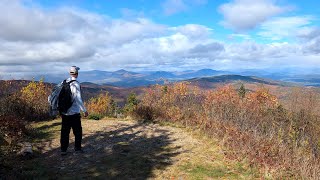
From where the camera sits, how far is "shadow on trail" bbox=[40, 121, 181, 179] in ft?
23.9

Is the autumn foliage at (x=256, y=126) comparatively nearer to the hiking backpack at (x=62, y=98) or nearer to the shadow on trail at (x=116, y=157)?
the shadow on trail at (x=116, y=157)

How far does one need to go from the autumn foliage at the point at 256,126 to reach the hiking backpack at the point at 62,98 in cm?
468

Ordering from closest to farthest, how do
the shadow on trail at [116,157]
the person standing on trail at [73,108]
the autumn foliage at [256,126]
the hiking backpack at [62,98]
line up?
the shadow on trail at [116,157], the autumn foliage at [256,126], the hiking backpack at [62,98], the person standing on trail at [73,108]

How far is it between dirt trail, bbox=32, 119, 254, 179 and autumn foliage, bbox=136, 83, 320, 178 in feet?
2.09

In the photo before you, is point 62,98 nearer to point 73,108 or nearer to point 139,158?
point 73,108

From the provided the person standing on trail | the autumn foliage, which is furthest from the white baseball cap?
the autumn foliage

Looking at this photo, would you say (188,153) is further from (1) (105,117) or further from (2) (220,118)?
(1) (105,117)

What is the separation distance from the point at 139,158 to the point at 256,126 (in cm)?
410

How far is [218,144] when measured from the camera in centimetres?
1001

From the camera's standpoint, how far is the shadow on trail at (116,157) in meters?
7.28

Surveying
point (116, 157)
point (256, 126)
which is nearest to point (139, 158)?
point (116, 157)

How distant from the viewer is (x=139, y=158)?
845 centimetres

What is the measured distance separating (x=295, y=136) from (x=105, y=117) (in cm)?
937

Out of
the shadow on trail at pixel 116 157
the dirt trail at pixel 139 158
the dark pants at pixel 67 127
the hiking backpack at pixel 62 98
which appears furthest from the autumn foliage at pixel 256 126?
the hiking backpack at pixel 62 98
